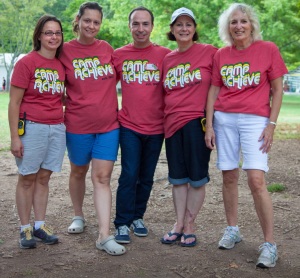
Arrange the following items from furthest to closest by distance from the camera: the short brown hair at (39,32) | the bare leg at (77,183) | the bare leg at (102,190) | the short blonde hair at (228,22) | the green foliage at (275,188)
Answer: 1. the green foliage at (275,188)
2. the bare leg at (77,183)
3. the bare leg at (102,190)
4. the short brown hair at (39,32)
5. the short blonde hair at (228,22)

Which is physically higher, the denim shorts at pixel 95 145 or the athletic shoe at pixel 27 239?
the denim shorts at pixel 95 145

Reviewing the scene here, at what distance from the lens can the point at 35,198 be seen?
498 cm

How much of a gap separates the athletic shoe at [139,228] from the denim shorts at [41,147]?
3.18 feet

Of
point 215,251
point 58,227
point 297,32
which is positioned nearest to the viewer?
point 215,251

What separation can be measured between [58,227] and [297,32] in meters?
26.6

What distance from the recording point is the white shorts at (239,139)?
4.43 metres

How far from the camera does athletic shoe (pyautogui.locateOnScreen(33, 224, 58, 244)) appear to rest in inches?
195

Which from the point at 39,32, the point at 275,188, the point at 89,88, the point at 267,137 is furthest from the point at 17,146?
the point at 275,188

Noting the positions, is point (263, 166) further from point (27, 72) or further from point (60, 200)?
point (60, 200)

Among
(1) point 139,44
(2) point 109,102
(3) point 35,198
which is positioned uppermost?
(1) point 139,44

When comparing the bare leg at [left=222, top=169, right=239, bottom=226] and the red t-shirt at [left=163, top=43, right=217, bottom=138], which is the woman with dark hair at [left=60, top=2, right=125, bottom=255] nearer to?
the red t-shirt at [left=163, top=43, right=217, bottom=138]

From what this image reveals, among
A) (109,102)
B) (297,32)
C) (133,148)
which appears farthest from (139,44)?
(297,32)

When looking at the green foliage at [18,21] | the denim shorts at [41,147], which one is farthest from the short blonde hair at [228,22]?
the green foliage at [18,21]

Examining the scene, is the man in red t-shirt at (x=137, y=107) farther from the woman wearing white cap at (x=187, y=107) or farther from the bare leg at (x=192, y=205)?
the bare leg at (x=192, y=205)
